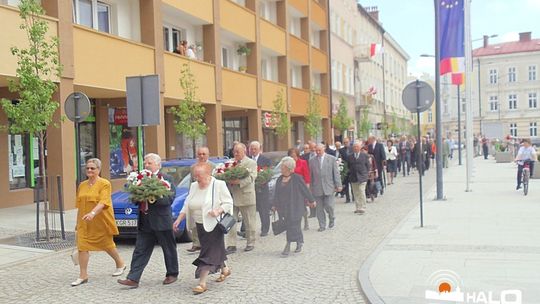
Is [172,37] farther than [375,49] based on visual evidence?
No

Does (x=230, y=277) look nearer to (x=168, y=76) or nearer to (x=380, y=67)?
(x=168, y=76)

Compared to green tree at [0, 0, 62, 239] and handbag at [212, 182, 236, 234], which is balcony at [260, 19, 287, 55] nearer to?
green tree at [0, 0, 62, 239]

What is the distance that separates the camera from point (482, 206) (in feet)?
48.9

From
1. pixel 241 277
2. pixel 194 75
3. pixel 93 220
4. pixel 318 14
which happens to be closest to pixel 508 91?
pixel 318 14

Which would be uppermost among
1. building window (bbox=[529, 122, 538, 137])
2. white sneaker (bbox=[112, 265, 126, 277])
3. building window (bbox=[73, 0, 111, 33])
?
building window (bbox=[73, 0, 111, 33])

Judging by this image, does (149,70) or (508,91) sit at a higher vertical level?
(508,91)

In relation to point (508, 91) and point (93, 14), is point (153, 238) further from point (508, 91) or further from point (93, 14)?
point (508, 91)

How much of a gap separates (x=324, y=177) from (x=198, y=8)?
1276 cm

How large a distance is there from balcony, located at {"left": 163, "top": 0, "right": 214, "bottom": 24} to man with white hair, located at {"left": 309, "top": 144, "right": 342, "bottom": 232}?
34.9 ft

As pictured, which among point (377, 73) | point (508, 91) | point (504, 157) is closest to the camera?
point (504, 157)

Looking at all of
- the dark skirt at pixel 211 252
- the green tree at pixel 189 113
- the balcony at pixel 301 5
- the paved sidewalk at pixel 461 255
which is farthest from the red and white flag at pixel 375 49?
the dark skirt at pixel 211 252

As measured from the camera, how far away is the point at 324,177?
12.6 metres

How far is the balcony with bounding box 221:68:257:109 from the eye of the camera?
2530cm

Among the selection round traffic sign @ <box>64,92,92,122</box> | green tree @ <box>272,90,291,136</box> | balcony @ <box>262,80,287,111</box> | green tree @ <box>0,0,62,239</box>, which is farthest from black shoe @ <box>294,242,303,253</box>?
green tree @ <box>272,90,291,136</box>
